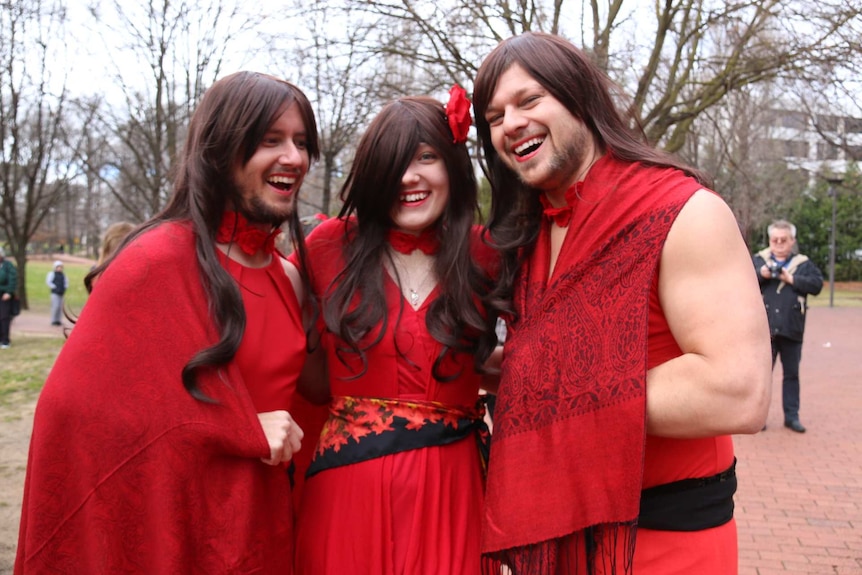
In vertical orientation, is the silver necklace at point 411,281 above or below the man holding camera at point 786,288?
above

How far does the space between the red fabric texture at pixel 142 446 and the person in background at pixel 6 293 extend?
12007 mm

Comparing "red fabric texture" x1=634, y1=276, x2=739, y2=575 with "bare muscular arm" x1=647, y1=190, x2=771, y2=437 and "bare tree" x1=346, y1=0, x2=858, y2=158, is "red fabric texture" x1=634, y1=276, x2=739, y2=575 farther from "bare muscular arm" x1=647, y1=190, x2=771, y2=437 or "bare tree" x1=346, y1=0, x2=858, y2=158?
"bare tree" x1=346, y1=0, x2=858, y2=158

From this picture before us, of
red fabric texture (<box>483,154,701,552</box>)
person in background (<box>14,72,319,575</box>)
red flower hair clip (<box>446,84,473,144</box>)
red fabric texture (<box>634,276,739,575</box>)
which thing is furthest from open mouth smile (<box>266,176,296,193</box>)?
red fabric texture (<box>634,276,739,575</box>)

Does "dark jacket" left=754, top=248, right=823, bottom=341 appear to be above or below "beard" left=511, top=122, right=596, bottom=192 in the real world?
below

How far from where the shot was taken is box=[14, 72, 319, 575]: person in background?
184cm

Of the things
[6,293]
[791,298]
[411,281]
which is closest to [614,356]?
[411,281]

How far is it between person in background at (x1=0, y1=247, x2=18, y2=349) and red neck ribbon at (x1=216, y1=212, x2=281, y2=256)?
11838 mm

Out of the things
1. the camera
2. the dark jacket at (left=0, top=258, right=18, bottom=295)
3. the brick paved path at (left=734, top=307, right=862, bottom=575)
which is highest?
the camera

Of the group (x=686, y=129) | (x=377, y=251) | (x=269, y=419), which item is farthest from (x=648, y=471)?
(x=686, y=129)

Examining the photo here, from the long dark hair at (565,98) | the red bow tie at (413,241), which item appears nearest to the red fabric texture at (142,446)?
the red bow tie at (413,241)

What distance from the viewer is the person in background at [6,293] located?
12344 millimetres

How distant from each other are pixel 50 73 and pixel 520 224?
14.2m

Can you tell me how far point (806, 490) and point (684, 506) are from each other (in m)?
4.56

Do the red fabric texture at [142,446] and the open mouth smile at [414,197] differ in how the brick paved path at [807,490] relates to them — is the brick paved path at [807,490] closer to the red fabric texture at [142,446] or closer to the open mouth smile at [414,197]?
the open mouth smile at [414,197]
